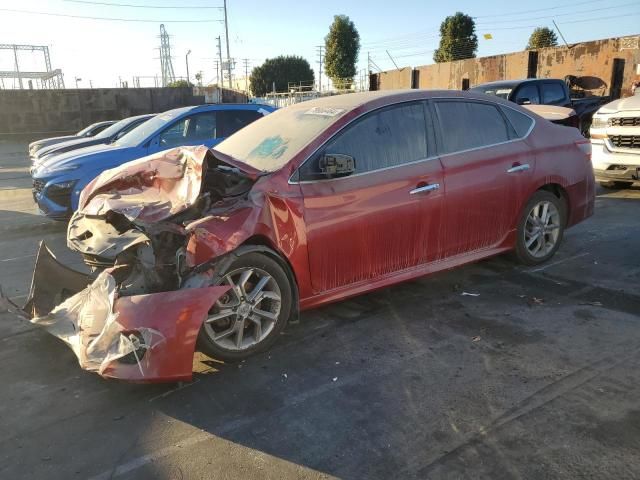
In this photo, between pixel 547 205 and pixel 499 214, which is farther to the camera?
pixel 547 205

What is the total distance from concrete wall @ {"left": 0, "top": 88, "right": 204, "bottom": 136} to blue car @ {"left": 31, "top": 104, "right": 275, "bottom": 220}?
22089 millimetres

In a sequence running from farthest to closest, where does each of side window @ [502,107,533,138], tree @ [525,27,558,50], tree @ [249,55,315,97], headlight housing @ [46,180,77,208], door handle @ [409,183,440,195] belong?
tree @ [249,55,315,97] < tree @ [525,27,558,50] < headlight housing @ [46,180,77,208] < side window @ [502,107,533,138] < door handle @ [409,183,440,195]

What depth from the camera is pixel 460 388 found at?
3.26 meters

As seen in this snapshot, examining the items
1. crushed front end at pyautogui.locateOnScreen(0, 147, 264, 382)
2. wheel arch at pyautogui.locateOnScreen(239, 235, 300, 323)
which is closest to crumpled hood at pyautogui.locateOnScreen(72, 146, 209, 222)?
crushed front end at pyautogui.locateOnScreen(0, 147, 264, 382)

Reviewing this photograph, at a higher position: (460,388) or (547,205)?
(547,205)

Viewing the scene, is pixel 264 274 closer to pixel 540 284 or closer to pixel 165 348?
pixel 165 348

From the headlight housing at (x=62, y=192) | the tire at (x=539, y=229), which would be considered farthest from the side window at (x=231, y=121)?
the tire at (x=539, y=229)

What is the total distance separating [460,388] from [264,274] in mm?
1483

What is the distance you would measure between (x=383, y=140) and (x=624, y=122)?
5861 millimetres

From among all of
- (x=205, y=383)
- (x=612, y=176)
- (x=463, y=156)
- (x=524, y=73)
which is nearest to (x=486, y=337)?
(x=463, y=156)

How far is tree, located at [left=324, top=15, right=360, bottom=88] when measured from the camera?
62.0 meters

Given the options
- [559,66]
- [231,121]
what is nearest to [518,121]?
[231,121]

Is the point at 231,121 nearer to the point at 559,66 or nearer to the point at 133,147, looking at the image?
the point at 133,147

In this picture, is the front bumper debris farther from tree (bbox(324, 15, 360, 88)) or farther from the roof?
tree (bbox(324, 15, 360, 88))
